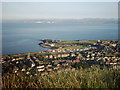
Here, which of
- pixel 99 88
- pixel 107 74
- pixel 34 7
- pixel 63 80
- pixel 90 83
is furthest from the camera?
pixel 34 7

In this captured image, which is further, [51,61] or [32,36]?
[32,36]

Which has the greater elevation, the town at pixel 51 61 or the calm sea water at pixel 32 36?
the calm sea water at pixel 32 36

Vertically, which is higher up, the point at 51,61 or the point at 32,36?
the point at 32,36

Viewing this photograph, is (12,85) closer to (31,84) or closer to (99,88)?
(31,84)

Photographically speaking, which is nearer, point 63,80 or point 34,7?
point 63,80

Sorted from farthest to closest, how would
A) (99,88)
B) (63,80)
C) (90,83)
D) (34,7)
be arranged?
(34,7), (63,80), (90,83), (99,88)

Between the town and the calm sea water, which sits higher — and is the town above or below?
below

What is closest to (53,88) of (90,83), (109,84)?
(90,83)

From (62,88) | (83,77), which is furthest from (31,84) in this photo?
(83,77)

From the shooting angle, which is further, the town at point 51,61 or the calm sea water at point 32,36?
the calm sea water at point 32,36

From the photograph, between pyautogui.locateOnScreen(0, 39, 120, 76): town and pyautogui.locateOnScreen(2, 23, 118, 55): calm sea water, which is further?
pyautogui.locateOnScreen(2, 23, 118, 55): calm sea water

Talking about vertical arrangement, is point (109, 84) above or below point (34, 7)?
below
